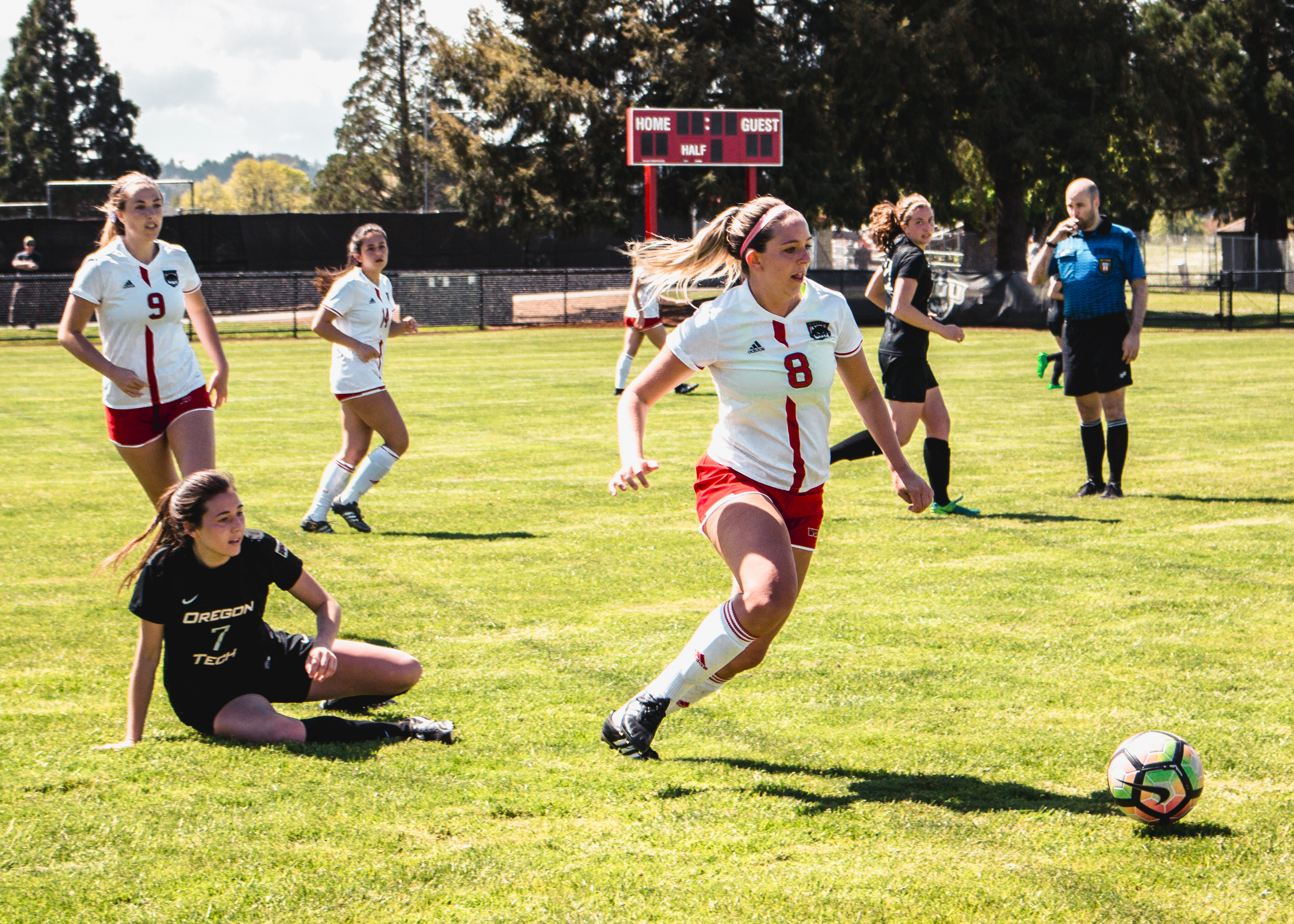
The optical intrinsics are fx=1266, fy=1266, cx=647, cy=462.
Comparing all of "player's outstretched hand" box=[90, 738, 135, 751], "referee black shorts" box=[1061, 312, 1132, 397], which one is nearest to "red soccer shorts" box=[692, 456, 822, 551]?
"player's outstretched hand" box=[90, 738, 135, 751]

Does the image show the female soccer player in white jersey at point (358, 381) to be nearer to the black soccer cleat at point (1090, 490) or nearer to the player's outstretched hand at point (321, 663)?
the player's outstretched hand at point (321, 663)

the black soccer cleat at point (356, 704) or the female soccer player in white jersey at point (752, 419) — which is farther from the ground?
the female soccer player in white jersey at point (752, 419)

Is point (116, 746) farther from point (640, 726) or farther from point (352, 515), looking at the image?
point (352, 515)

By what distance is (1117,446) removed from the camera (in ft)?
32.9

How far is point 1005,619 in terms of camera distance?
6.54 m

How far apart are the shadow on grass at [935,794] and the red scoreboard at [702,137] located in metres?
28.2

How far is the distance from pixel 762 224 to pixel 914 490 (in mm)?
1154

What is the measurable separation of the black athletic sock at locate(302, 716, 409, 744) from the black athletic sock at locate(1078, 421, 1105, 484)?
22.9 ft

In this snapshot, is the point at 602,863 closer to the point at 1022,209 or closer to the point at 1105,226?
the point at 1105,226

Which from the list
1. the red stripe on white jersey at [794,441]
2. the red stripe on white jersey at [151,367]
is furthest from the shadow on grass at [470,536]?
the red stripe on white jersey at [794,441]

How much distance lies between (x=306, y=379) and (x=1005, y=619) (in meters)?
16.9

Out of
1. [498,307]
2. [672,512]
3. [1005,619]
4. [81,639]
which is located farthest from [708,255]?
[498,307]

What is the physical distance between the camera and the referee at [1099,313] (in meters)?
9.88

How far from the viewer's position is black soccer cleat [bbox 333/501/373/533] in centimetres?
927
